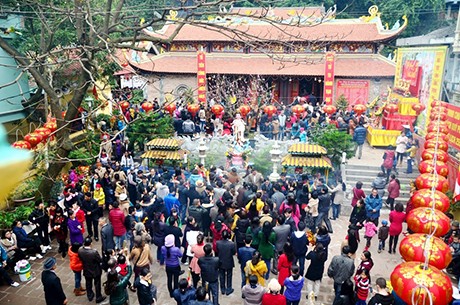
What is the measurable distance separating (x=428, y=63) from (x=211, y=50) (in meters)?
12.7

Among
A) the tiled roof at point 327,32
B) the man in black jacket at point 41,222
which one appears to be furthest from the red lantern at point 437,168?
the tiled roof at point 327,32

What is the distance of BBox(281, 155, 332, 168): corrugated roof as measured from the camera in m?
11.3

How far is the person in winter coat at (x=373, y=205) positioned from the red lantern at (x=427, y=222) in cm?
246

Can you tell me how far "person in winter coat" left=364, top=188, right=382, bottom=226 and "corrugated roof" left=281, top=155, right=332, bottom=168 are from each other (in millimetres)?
2483

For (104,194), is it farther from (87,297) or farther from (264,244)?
(264,244)

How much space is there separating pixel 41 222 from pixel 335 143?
28.4 feet

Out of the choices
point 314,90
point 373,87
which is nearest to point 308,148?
point 373,87

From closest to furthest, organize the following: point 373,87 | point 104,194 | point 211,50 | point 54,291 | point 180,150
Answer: point 54,291 < point 104,194 < point 180,150 < point 373,87 < point 211,50

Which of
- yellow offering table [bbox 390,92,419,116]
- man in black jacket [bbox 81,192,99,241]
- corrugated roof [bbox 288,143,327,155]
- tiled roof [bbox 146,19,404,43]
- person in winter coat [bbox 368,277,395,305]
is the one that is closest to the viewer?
person in winter coat [bbox 368,277,395,305]

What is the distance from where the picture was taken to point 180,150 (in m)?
13.2

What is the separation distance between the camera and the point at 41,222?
8.45 m

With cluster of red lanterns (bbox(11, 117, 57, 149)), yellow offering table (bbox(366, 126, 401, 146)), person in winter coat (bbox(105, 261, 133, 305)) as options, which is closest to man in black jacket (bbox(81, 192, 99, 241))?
cluster of red lanterns (bbox(11, 117, 57, 149))

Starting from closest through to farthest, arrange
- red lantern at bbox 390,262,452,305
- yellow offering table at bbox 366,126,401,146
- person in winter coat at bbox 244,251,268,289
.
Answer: red lantern at bbox 390,262,452,305, person in winter coat at bbox 244,251,268,289, yellow offering table at bbox 366,126,401,146

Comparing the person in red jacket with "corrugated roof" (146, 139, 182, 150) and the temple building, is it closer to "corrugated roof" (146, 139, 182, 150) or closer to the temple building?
"corrugated roof" (146, 139, 182, 150)
